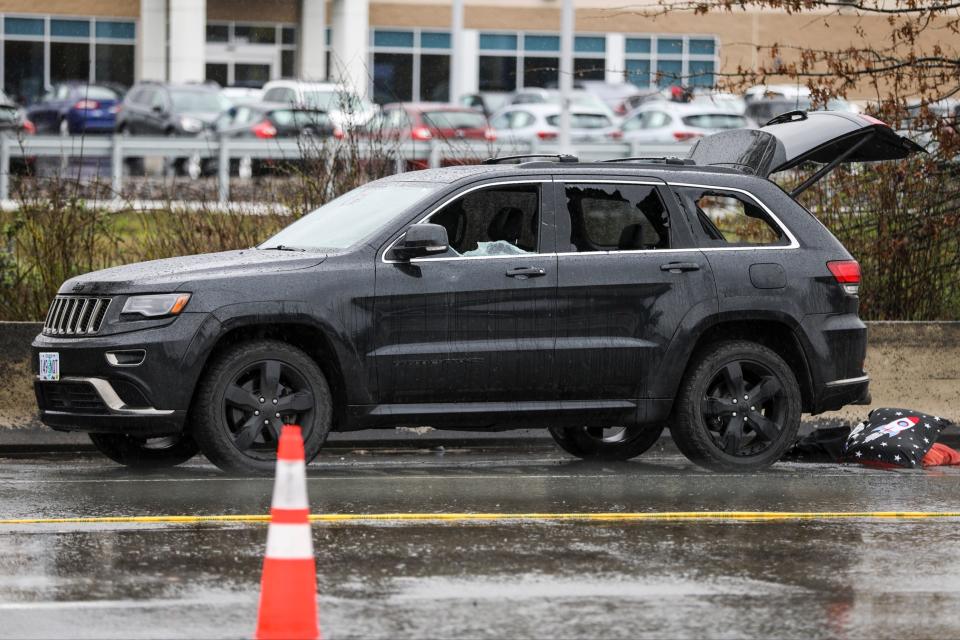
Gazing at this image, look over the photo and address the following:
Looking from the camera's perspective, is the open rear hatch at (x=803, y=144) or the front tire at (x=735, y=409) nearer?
the front tire at (x=735, y=409)

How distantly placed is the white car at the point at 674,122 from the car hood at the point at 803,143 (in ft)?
93.2

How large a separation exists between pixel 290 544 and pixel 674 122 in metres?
36.1

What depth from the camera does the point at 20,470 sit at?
10.8 m

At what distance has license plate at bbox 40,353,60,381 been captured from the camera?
9867mm

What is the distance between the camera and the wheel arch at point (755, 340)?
10.5 m

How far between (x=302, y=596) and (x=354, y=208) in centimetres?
522

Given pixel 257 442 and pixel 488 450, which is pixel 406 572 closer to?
pixel 257 442

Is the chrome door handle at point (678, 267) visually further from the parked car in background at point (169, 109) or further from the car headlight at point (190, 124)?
the car headlight at point (190, 124)

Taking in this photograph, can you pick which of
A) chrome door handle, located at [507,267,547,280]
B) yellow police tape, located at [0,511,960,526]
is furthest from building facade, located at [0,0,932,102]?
yellow police tape, located at [0,511,960,526]

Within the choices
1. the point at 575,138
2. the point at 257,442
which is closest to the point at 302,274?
the point at 257,442

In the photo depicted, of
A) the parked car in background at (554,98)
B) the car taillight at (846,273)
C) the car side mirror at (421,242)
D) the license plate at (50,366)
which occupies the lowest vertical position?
the license plate at (50,366)

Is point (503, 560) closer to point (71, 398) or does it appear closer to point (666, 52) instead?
point (71, 398)

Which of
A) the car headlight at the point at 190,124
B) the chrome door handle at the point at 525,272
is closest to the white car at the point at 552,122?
the car headlight at the point at 190,124

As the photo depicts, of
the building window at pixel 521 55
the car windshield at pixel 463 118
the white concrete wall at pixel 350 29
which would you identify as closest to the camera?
the car windshield at pixel 463 118
